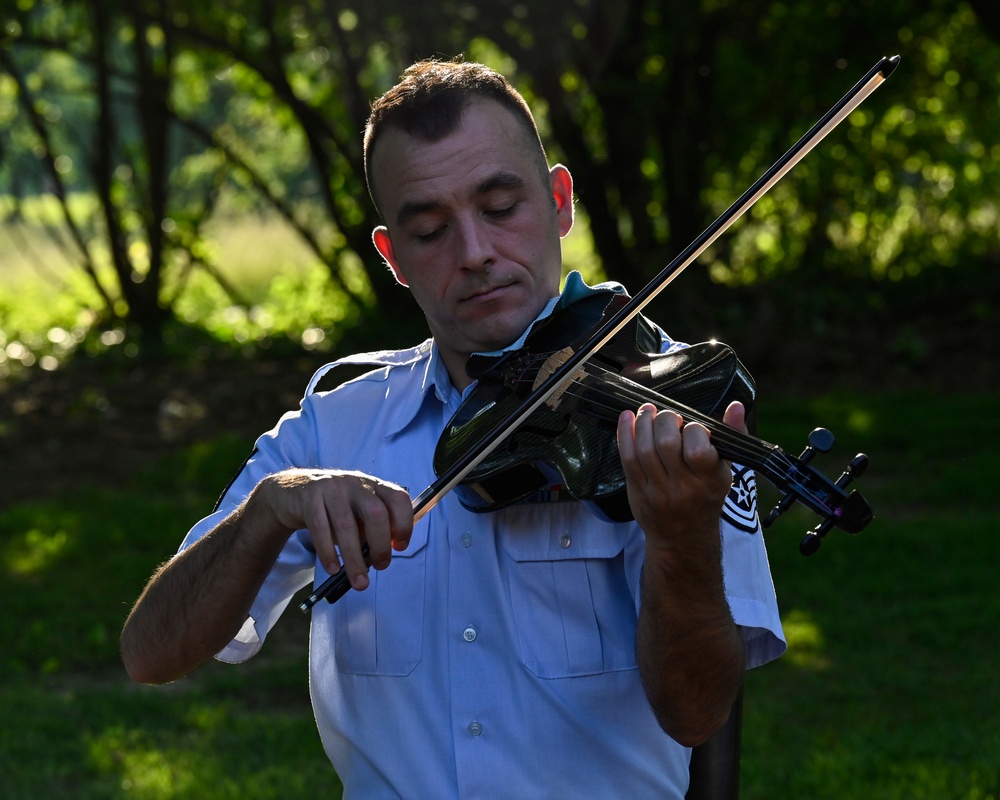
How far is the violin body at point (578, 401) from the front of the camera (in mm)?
1797

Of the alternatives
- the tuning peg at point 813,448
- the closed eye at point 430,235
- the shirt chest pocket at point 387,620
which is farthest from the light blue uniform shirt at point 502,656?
the closed eye at point 430,235

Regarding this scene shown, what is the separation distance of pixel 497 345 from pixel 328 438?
11.6 inches

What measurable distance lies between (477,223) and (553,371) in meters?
0.24

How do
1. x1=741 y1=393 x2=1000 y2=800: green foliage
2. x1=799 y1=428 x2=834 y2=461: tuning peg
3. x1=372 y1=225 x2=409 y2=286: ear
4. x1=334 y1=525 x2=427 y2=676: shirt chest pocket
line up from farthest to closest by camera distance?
1. x1=741 y1=393 x2=1000 y2=800: green foliage
2. x1=372 y1=225 x2=409 y2=286: ear
3. x1=334 y1=525 x2=427 y2=676: shirt chest pocket
4. x1=799 y1=428 x2=834 y2=461: tuning peg

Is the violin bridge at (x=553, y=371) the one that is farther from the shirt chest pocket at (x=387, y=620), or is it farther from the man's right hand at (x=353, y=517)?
the man's right hand at (x=353, y=517)

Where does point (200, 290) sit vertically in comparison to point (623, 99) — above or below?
below

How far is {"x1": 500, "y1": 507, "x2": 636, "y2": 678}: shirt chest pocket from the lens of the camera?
180cm

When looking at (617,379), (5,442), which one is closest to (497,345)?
(617,379)

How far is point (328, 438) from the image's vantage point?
205 centimetres

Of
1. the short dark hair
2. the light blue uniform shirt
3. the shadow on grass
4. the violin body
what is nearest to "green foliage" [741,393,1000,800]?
the shadow on grass

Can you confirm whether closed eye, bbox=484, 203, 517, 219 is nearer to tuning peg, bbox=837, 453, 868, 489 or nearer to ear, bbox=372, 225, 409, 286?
ear, bbox=372, 225, 409, 286

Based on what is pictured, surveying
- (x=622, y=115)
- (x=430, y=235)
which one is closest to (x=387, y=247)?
(x=430, y=235)

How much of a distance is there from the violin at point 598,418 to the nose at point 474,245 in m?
0.14

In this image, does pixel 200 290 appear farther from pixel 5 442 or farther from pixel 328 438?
pixel 328 438
